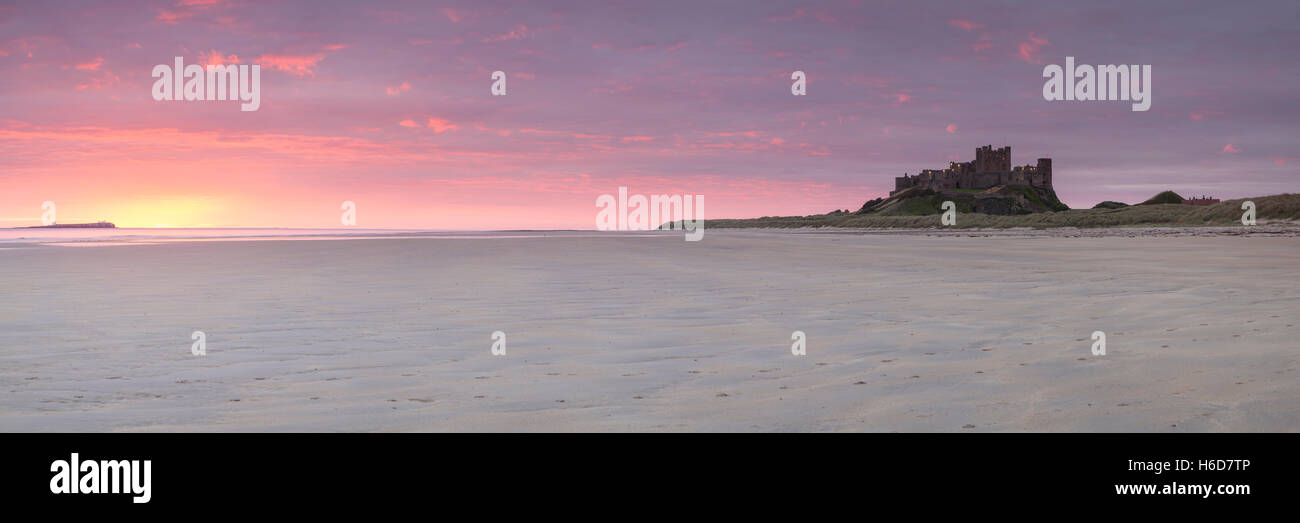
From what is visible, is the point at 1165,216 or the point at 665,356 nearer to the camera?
the point at 665,356

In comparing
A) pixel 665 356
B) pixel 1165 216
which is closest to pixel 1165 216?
pixel 1165 216

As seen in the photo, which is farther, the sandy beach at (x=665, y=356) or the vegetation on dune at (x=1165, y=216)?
the vegetation on dune at (x=1165, y=216)

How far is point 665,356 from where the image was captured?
7.32 m

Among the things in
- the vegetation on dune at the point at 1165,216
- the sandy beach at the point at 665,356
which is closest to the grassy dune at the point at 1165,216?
the vegetation on dune at the point at 1165,216

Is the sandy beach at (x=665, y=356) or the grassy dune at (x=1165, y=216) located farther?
the grassy dune at (x=1165, y=216)

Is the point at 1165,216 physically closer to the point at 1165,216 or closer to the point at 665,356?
the point at 1165,216

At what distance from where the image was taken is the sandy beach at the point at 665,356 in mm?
4945

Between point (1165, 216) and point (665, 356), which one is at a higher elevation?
point (1165, 216)

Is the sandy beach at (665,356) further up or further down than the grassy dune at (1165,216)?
further down

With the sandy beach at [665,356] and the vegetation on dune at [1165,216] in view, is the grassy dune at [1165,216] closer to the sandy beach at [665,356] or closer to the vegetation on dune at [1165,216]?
the vegetation on dune at [1165,216]
